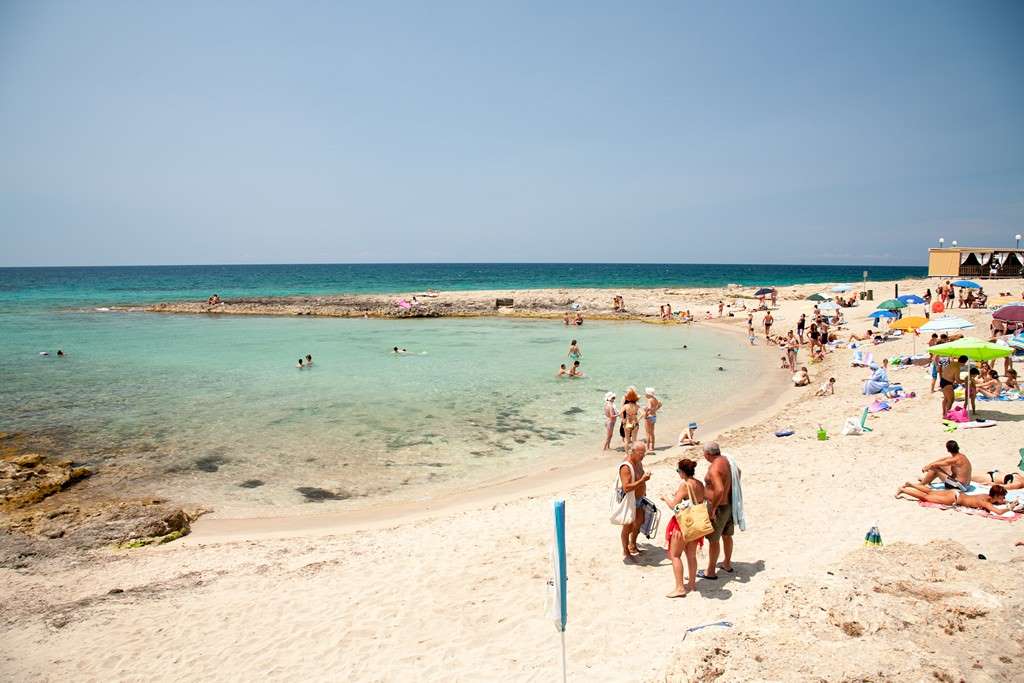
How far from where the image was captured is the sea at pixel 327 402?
38.9 feet

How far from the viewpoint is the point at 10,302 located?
5744 cm

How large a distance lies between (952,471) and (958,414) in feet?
15.2

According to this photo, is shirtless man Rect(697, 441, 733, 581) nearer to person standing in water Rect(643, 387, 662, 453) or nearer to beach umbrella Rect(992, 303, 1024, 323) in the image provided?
person standing in water Rect(643, 387, 662, 453)

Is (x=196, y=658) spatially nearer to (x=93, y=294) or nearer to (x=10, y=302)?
(x=10, y=302)

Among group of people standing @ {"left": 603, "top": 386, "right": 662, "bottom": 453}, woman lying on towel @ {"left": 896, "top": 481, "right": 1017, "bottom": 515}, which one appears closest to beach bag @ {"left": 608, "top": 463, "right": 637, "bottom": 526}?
woman lying on towel @ {"left": 896, "top": 481, "right": 1017, "bottom": 515}

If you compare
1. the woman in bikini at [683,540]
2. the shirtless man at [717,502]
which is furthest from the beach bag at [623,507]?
the shirtless man at [717,502]

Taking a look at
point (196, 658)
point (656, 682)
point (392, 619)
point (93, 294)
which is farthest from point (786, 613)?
point (93, 294)

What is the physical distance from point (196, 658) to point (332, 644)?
53.5 inches

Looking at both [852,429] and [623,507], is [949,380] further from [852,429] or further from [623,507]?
[623,507]

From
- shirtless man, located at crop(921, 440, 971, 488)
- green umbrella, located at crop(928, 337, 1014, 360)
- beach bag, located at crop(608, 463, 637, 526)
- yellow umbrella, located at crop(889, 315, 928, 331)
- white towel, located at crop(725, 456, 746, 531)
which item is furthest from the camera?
yellow umbrella, located at crop(889, 315, 928, 331)

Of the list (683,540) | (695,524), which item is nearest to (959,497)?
(695,524)

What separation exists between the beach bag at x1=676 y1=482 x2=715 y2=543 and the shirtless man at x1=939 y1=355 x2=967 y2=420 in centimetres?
908

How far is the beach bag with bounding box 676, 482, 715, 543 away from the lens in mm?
5934

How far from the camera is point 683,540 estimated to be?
5.96 m
